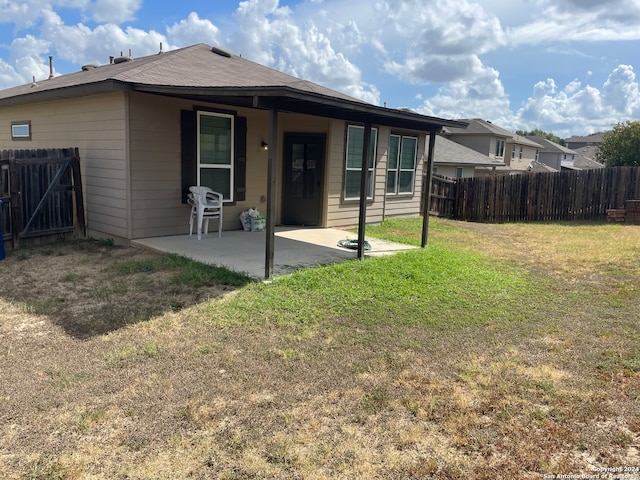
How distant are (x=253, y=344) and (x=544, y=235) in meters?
9.23

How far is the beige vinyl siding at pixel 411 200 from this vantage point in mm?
11843

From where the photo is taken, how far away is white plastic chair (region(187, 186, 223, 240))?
758 centimetres

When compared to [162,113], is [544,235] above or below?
below

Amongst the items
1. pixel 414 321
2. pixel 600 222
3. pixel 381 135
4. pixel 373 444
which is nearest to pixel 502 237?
pixel 381 135

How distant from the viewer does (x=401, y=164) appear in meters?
11.8

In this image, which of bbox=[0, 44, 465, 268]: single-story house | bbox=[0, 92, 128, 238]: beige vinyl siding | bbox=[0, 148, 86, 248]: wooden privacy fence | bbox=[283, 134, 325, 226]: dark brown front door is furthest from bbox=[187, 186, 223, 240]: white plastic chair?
bbox=[283, 134, 325, 226]: dark brown front door

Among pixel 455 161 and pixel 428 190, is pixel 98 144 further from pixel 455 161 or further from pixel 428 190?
pixel 455 161

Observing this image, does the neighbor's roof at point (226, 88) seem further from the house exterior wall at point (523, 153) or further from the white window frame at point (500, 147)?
the house exterior wall at point (523, 153)

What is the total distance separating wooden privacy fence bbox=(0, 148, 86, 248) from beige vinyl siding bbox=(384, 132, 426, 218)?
6897 mm

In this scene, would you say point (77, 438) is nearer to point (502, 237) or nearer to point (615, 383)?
point (615, 383)

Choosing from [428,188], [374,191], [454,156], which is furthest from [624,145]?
[428,188]

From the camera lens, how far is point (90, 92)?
704 centimetres

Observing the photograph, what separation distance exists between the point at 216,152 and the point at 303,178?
212 cm

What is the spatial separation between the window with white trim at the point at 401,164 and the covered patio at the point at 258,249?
3351mm
